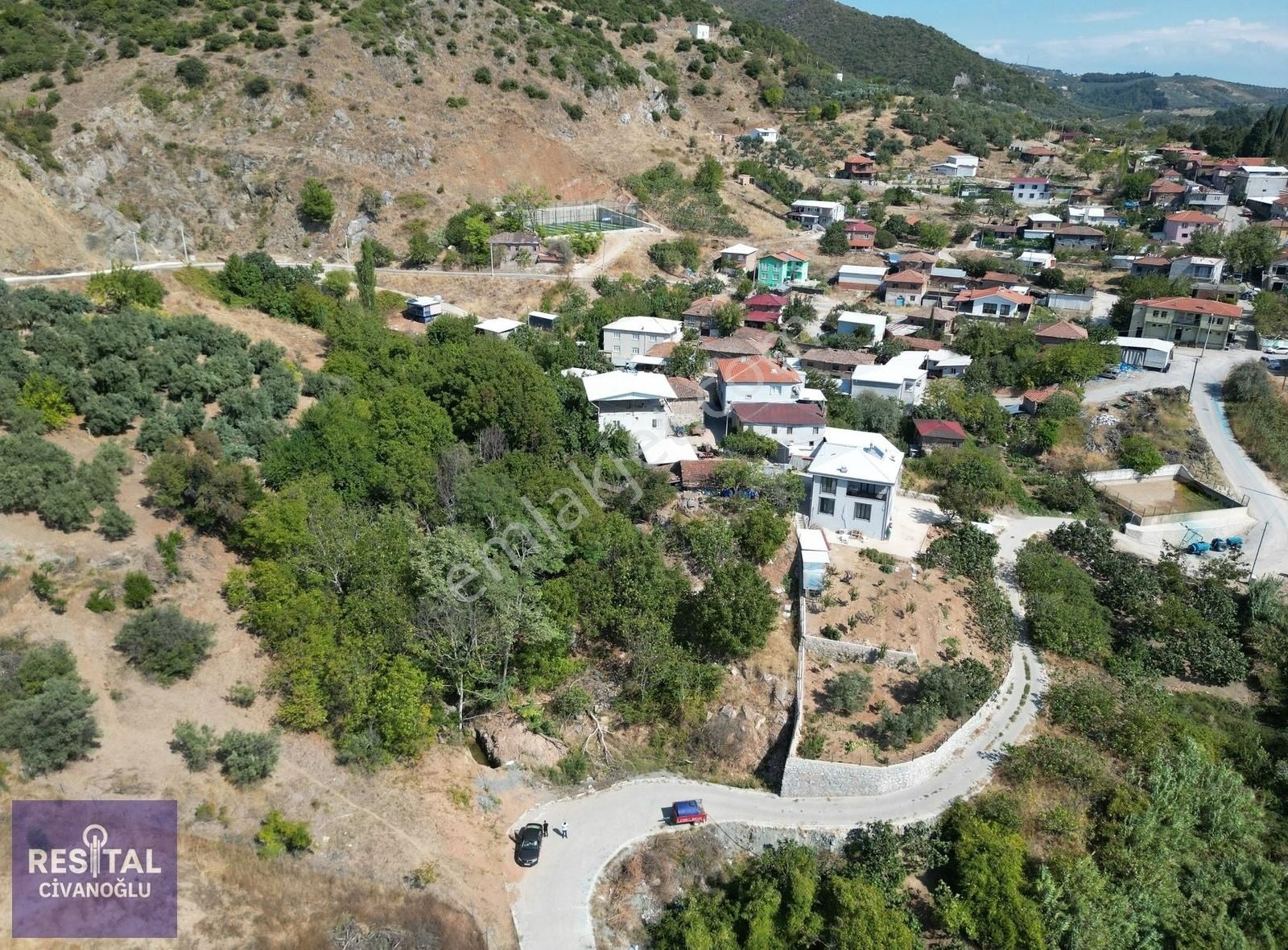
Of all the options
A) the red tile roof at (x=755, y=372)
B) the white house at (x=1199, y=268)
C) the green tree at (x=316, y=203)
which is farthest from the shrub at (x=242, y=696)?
the white house at (x=1199, y=268)

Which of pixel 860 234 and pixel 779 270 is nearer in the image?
pixel 779 270

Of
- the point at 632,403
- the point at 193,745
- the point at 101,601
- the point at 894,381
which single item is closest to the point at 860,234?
the point at 894,381

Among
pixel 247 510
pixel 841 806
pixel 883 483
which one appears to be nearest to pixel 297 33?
pixel 247 510

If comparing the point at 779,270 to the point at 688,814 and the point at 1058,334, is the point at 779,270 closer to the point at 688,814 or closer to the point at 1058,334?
the point at 1058,334

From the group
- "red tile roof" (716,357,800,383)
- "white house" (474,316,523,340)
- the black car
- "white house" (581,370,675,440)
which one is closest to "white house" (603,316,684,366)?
"white house" (474,316,523,340)

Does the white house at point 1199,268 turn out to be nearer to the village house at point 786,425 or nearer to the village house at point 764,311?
the village house at point 764,311

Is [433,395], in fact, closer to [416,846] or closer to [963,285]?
[416,846]
